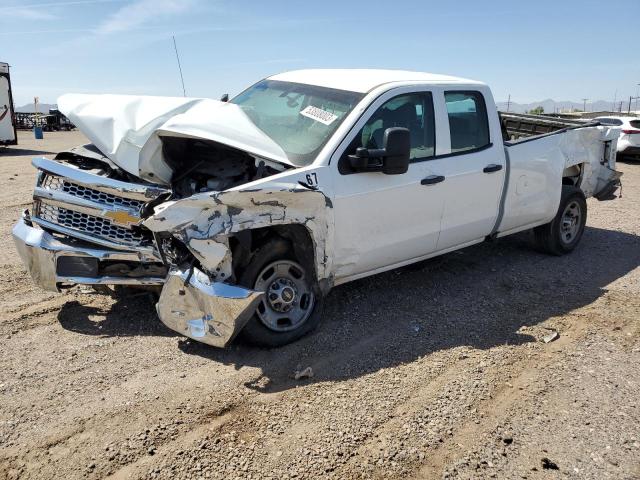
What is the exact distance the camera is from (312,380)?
3.97 metres

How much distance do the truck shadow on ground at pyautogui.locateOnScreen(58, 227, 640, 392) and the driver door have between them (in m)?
0.49

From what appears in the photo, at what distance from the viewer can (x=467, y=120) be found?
18.0ft

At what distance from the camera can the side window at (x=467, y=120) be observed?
5.31 meters

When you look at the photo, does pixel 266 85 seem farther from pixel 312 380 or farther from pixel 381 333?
pixel 312 380

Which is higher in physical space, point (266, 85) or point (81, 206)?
point (266, 85)

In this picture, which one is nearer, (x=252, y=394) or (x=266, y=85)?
(x=252, y=394)

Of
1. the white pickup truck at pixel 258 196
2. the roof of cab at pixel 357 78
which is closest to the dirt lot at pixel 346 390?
the white pickup truck at pixel 258 196

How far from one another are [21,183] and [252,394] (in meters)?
9.79

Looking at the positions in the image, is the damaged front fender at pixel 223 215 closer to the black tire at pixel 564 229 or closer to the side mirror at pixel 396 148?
the side mirror at pixel 396 148

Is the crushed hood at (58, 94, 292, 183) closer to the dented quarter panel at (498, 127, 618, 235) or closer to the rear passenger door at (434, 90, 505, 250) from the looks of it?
the rear passenger door at (434, 90, 505, 250)

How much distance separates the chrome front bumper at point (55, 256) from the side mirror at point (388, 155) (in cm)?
171

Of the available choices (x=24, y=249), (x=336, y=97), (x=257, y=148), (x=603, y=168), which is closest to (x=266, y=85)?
(x=336, y=97)

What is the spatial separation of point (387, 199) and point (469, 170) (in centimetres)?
108

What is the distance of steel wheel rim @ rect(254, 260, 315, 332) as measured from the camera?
430 cm
